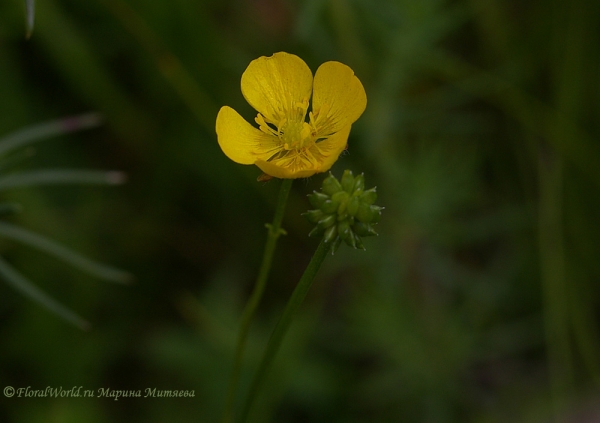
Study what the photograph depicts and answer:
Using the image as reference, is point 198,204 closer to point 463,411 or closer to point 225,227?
point 225,227

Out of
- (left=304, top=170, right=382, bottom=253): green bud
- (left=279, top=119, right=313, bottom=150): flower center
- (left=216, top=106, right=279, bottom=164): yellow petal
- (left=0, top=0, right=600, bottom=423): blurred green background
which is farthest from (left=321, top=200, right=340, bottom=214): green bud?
(left=0, top=0, right=600, bottom=423): blurred green background

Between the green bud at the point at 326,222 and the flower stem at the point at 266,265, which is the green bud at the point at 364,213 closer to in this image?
the green bud at the point at 326,222

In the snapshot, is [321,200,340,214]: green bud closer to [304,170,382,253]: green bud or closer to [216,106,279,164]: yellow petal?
[304,170,382,253]: green bud

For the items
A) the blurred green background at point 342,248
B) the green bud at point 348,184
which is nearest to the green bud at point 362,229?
the green bud at point 348,184

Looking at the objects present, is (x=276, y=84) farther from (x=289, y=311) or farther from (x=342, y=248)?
(x=342, y=248)

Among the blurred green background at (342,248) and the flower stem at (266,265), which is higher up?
the blurred green background at (342,248)

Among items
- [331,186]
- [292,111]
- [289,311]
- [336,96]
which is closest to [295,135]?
[292,111]
